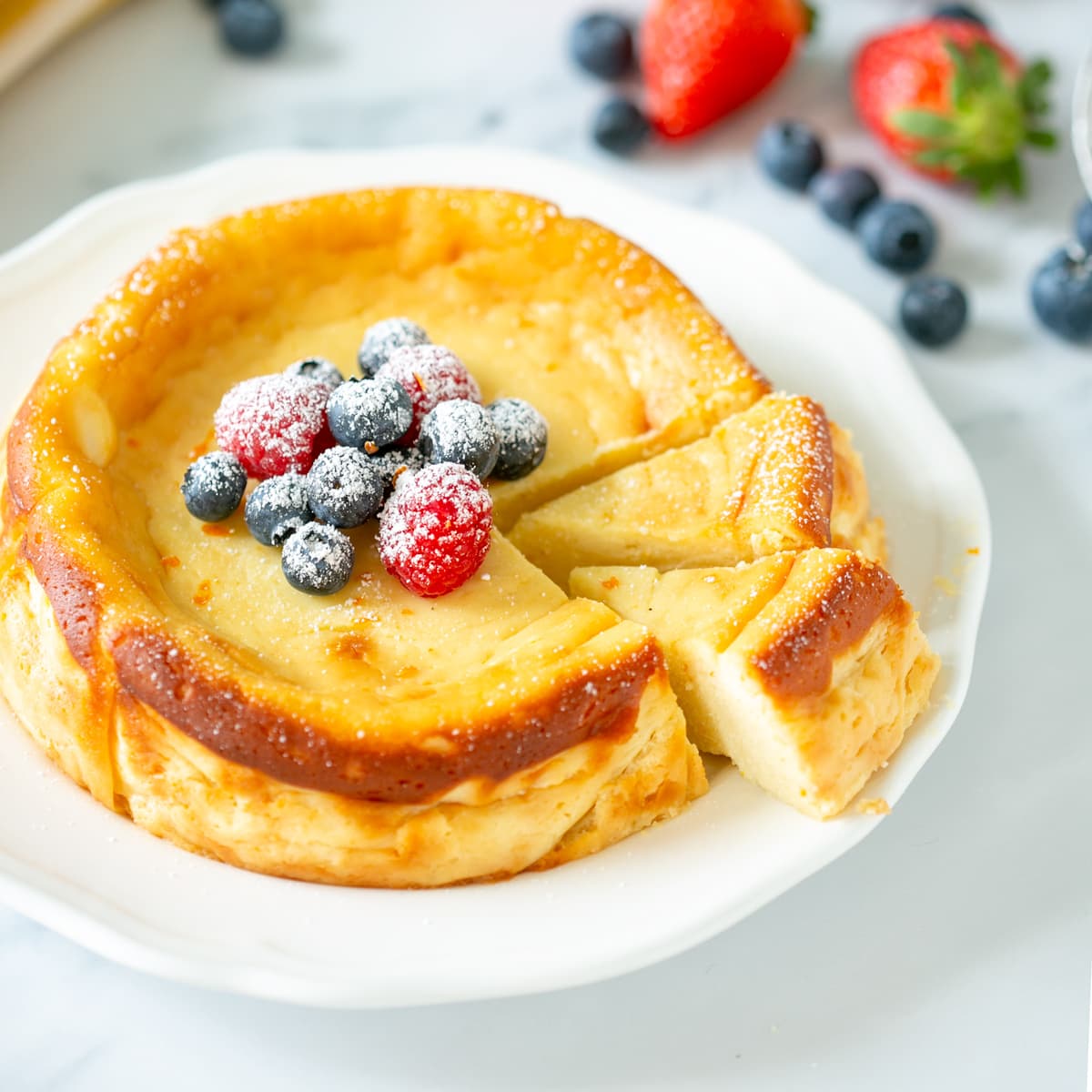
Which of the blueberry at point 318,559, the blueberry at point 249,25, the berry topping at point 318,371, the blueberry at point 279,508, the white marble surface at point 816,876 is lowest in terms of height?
the white marble surface at point 816,876

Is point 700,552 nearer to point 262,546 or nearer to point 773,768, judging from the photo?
point 773,768

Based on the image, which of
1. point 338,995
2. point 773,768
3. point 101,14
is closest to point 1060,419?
point 773,768

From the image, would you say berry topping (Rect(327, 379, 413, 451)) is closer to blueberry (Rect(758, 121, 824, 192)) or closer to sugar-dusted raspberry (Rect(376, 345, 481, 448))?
sugar-dusted raspberry (Rect(376, 345, 481, 448))

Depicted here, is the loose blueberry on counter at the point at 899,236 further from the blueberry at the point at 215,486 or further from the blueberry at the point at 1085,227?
the blueberry at the point at 215,486

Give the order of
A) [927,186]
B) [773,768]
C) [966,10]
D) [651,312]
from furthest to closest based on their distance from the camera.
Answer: [966,10]
[927,186]
[651,312]
[773,768]

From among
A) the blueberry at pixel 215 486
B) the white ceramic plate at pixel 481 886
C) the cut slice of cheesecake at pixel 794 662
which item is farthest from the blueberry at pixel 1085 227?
the blueberry at pixel 215 486

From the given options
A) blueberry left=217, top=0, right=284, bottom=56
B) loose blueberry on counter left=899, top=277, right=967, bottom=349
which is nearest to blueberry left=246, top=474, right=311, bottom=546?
loose blueberry on counter left=899, top=277, right=967, bottom=349
